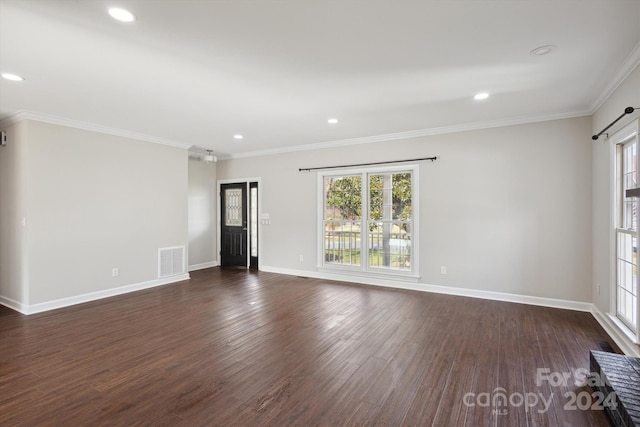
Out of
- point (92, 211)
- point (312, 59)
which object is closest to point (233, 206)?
point (92, 211)

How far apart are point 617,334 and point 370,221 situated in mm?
3541

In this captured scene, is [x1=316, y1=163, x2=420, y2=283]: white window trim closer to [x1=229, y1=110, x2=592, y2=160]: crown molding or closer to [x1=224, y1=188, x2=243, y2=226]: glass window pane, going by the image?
[x1=229, y1=110, x2=592, y2=160]: crown molding

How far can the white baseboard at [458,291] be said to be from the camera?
14.1 ft

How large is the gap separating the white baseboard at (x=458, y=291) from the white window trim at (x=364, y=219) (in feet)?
0.26

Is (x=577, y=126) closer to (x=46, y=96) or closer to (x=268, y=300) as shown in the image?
(x=268, y=300)

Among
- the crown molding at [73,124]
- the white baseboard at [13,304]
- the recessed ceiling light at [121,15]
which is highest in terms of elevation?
the recessed ceiling light at [121,15]

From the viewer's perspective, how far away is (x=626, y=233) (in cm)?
321

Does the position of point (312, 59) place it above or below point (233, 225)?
above

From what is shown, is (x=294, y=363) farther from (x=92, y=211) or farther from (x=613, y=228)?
(x=92, y=211)

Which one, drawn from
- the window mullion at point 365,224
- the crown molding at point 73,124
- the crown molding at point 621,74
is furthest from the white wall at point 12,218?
the crown molding at point 621,74

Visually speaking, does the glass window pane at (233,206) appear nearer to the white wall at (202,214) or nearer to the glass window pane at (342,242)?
the white wall at (202,214)

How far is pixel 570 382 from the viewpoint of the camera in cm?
250

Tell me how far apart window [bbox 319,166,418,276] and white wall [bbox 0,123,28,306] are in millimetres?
4575

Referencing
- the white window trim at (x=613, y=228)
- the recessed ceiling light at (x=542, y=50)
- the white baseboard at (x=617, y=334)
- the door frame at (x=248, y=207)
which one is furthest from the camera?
the door frame at (x=248, y=207)
